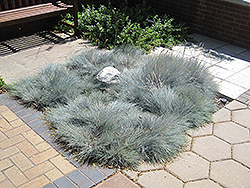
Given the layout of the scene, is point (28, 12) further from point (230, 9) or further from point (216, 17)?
point (230, 9)

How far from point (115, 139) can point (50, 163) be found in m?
0.74

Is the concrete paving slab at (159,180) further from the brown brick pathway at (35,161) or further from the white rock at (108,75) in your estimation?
the white rock at (108,75)

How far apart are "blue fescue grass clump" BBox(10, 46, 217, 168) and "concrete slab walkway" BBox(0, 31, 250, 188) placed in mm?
129

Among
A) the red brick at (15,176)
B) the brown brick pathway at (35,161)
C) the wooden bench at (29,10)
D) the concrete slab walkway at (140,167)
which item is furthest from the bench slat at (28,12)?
the red brick at (15,176)

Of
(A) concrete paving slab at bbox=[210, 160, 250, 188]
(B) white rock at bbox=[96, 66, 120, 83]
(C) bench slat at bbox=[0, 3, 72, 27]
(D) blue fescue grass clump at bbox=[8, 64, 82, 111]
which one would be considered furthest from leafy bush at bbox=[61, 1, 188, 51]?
(A) concrete paving slab at bbox=[210, 160, 250, 188]

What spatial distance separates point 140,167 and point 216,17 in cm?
476

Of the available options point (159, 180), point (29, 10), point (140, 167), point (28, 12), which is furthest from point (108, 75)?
point (29, 10)

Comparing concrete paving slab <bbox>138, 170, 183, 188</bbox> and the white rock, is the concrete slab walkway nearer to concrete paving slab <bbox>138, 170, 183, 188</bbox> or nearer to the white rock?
concrete paving slab <bbox>138, 170, 183, 188</bbox>

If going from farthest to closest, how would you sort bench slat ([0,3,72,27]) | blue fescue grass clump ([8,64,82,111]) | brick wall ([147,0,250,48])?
brick wall ([147,0,250,48]) < bench slat ([0,3,72,27]) < blue fescue grass clump ([8,64,82,111])

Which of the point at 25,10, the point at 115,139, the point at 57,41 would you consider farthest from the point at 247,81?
the point at 25,10

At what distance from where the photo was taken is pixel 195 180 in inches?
111

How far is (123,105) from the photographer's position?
356 centimetres

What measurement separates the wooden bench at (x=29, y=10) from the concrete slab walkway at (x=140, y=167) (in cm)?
152

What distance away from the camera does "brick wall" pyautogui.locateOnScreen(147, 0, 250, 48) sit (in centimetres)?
602
